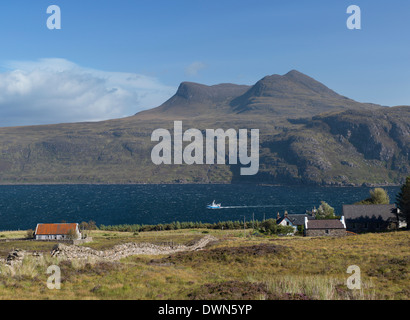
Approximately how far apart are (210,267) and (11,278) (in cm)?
1901

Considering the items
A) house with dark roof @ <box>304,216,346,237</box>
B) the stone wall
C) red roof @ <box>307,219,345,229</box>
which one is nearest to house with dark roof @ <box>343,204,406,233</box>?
house with dark roof @ <box>304,216,346,237</box>

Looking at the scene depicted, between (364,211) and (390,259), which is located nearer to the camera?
(390,259)

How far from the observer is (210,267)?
40.5m

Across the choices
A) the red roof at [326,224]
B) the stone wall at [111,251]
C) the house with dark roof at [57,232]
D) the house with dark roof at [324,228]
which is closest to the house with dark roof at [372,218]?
the house with dark roof at [324,228]

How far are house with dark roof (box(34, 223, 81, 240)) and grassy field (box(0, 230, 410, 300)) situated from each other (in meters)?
64.2

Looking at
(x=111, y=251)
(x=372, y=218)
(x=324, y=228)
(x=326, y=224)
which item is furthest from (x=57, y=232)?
(x=372, y=218)

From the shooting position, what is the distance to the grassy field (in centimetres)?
2464

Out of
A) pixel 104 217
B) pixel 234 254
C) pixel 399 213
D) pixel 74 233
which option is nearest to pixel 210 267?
pixel 234 254

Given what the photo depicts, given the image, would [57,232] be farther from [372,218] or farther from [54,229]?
[372,218]

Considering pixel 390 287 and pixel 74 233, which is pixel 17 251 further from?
pixel 74 233

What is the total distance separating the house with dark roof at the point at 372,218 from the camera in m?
91.2

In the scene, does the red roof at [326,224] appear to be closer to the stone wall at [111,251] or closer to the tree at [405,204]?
the tree at [405,204]

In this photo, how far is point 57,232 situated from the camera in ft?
346

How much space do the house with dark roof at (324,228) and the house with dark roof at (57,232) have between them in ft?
190
